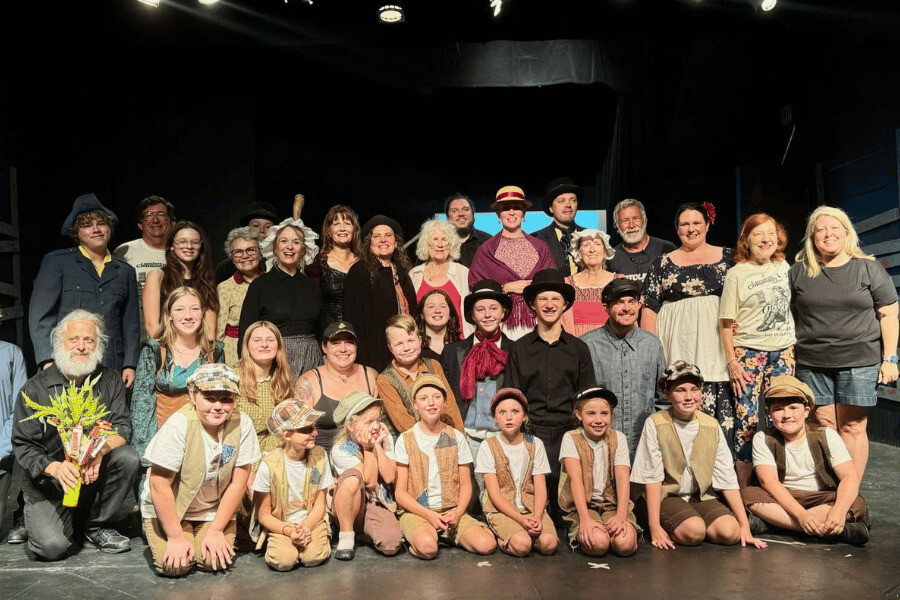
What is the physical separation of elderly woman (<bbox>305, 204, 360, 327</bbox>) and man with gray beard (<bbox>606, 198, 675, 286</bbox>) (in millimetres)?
1637

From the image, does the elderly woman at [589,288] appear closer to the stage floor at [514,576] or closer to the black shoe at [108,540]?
the stage floor at [514,576]

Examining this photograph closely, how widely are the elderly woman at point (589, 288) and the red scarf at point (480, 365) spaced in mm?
653

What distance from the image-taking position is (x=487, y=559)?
354cm

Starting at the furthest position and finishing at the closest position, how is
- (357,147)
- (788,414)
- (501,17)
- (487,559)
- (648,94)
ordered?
(357,147) → (648,94) → (501,17) → (788,414) → (487,559)

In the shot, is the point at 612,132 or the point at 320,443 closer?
the point at 320,443

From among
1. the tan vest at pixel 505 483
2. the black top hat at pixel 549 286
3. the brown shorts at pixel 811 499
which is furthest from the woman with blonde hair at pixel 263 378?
the brown shorts at pixel 811 499

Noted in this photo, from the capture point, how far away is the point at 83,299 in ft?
14.7

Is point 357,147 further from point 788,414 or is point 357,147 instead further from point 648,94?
point 788,414

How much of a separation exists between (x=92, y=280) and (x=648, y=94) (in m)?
5.49

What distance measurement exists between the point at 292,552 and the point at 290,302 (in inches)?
61.7

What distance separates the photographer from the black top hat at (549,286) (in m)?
4.34

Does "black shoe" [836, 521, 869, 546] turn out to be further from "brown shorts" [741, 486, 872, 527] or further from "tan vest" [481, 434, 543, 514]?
"tan vest" [481, 434, 543, 514]

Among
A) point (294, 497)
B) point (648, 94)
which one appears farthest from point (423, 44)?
point (294, 497)

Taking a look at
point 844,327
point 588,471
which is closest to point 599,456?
point 588,471
